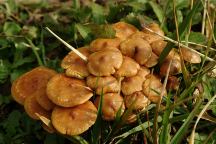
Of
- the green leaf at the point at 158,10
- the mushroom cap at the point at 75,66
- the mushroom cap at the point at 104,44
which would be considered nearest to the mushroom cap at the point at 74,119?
the mushroom cap at the point at 75,66

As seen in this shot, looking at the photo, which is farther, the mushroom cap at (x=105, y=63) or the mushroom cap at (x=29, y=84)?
the mushroom cap at (x=29, y=84)

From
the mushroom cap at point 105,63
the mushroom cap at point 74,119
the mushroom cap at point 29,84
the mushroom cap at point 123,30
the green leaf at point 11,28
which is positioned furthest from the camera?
the green leaf at point 11,28

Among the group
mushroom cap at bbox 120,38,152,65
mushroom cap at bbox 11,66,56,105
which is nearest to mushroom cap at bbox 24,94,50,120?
mushroom cap at bbox 11,66,56,105

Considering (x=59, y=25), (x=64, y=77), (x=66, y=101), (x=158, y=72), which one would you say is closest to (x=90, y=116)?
(x=66, y=101)

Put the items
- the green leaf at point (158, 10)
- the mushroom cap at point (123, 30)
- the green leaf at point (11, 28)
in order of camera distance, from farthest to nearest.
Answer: the green leaf at point (11, 28)
the green leaf at point (158, 10)
the mushroom cap at point (123, 30)

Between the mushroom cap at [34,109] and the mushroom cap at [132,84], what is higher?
the mushroom cap at [132,84]

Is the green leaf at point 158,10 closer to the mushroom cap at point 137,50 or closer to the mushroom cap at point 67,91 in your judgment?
the mushroom cap at point 137,50
